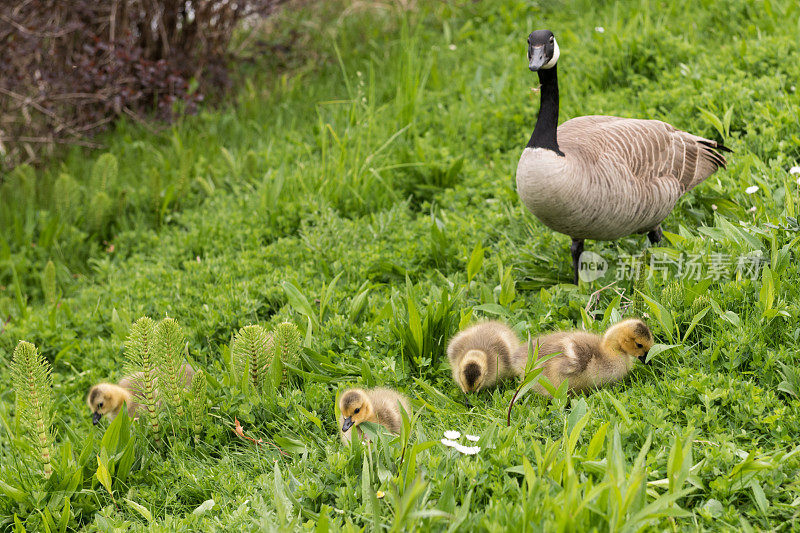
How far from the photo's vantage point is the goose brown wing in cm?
469

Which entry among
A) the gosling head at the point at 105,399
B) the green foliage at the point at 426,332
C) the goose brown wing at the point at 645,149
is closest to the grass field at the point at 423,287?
the green foliage at the point at 426,332

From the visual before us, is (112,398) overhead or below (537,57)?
below

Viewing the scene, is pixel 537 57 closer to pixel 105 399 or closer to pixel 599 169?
pixel 599 169

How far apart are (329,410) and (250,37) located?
749 cm

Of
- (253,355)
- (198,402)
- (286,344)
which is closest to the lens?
(198,402)

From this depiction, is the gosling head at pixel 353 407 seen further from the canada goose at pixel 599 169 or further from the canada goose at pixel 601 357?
the canada goose at pixel 599 169

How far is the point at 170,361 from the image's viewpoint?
12.8ft

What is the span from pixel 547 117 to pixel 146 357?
274 cm

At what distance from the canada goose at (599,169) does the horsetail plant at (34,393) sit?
2.88 meters

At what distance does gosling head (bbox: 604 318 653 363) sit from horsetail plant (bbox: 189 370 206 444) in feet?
7.08

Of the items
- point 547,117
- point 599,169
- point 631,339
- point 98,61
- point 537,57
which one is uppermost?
point 537,57

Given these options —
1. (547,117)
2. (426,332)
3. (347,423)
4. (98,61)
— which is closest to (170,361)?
(347,423)

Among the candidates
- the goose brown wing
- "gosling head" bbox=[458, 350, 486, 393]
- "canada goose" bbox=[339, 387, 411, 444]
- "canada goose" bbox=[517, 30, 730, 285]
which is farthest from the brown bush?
"gosling head" bbox=[458, 350, 486, 393]

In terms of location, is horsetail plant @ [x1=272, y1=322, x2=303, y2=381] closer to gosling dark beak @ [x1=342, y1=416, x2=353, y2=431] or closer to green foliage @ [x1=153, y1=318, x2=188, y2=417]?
green foliage @ [x1=153, y1=318, x2=188, y2=417]
